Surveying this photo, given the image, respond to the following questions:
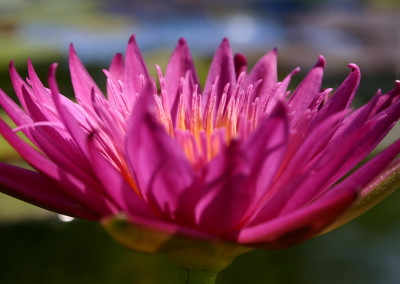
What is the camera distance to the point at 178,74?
71cm

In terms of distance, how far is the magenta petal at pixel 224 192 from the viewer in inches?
16.5

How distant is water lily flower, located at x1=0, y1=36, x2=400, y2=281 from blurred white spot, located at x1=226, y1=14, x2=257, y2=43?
Answer: 392 cm

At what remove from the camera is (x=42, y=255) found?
→ 1085 millimetres

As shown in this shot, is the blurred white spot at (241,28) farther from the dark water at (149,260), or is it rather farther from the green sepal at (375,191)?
the green sepal at (375,191)

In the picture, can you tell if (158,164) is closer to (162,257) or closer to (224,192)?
(224,192)

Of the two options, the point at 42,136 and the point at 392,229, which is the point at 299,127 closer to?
the point at 42,136

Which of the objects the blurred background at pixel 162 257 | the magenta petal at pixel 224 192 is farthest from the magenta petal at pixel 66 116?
the blurred background at pixel 162 257

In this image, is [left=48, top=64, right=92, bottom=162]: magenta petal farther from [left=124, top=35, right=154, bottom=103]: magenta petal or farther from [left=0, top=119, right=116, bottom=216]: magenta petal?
[left=124, top=35, right=154, bottom=103]: magenta petal

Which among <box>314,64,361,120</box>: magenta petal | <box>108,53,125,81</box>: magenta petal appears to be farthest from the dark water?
<box>314,64,361,120</box>: magenta petal

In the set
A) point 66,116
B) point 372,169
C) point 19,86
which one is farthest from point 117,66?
point 372,169

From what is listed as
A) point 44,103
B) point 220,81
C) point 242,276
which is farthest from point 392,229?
point 44,103

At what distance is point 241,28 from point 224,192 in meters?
4.91

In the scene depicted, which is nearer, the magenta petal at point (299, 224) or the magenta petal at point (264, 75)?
the magenta petal at point (299, 224)

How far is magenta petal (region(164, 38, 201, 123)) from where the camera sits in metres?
0.68
